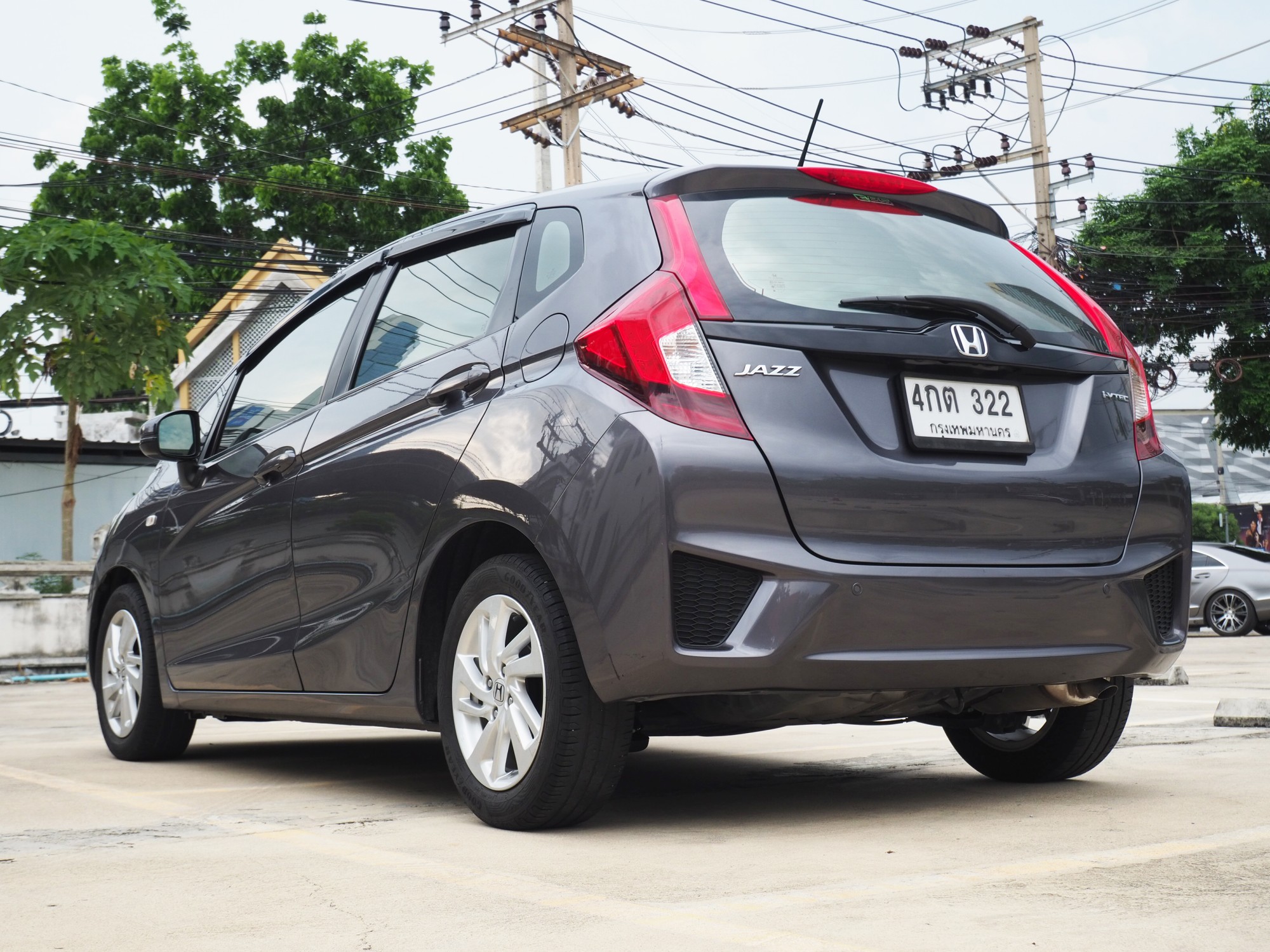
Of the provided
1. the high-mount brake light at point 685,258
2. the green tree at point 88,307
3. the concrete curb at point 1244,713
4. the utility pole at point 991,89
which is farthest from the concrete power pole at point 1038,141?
the high-mount brake light at point 685,258

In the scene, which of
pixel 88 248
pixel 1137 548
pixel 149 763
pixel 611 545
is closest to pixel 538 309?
pixel 611 545

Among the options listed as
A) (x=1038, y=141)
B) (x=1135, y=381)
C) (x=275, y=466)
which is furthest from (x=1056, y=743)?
(x=1038, y=141)

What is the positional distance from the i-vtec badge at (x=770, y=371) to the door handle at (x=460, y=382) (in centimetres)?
80

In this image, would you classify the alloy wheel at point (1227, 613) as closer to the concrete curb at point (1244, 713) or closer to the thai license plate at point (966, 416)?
the concrete curb at point (1244, 713)

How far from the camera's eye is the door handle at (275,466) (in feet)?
16.1

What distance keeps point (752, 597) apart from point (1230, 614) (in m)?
17.8

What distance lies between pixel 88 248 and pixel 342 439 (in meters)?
14.5

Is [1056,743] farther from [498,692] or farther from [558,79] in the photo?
[558,79]

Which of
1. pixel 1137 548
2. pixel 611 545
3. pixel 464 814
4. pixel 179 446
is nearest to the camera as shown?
pixel 611 545

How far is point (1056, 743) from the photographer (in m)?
4.60

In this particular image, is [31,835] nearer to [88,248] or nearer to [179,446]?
[179,446]

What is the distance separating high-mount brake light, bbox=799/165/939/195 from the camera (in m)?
4.08

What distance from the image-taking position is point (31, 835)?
12.8 ft

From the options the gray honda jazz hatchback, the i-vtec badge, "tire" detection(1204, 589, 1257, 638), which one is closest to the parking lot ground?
the gray honda jazz hatchback
